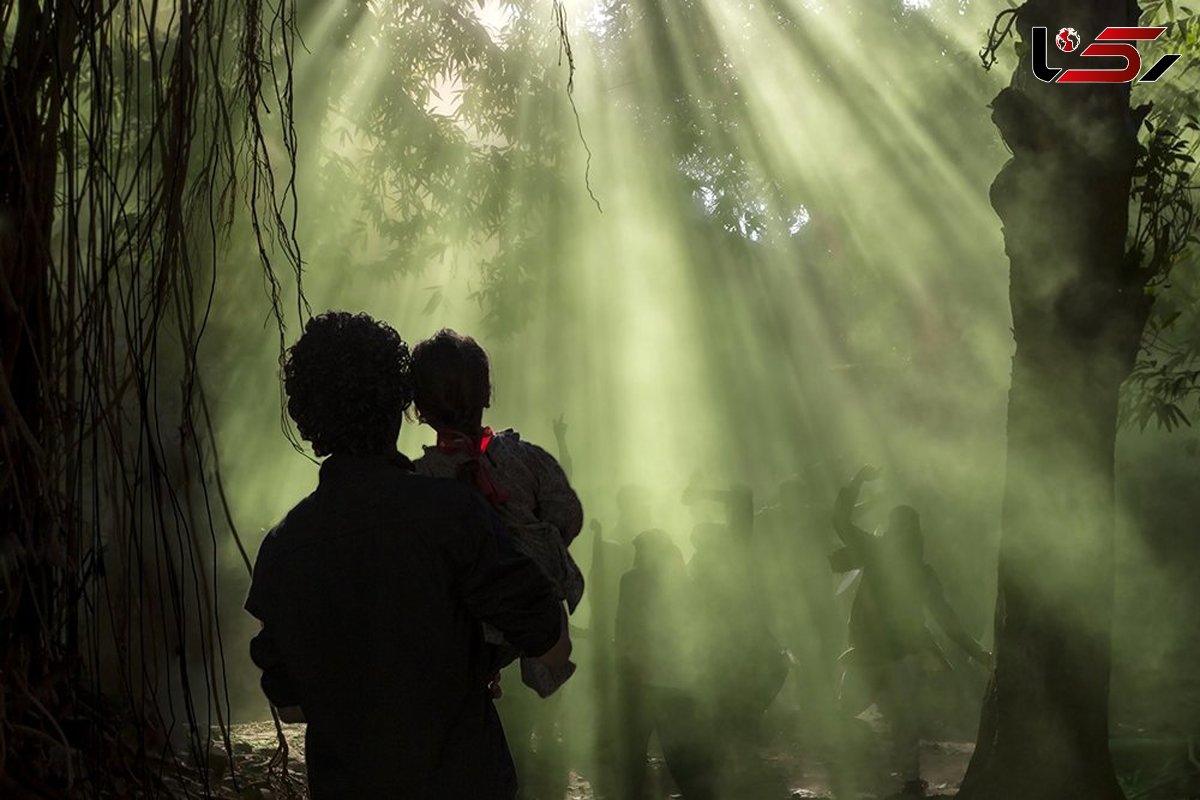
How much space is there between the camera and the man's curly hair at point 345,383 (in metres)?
2.15

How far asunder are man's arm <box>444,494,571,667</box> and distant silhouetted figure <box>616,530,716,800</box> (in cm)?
591

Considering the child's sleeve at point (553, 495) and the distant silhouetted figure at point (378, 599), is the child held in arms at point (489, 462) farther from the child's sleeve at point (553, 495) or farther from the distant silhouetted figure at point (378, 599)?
the distant silhouetted figure at point (378, 599)

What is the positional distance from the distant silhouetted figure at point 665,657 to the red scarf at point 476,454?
5.37 metres

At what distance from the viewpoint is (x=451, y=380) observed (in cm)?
269

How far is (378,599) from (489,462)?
2.15 ft

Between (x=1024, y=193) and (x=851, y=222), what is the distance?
34.4 feet

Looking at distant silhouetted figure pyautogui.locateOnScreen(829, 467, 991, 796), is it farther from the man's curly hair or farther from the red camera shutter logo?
the man's curly hair

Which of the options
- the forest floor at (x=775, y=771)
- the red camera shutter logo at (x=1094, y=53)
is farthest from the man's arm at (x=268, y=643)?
the forest floor at (x=775, y=771)

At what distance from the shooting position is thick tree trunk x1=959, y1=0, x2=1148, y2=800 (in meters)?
6.32

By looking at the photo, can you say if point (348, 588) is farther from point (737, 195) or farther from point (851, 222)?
point (851, 222)

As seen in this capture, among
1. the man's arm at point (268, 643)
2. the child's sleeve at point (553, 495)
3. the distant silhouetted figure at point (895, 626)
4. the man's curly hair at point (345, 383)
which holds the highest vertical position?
the man's curly hair at point (345, 383)

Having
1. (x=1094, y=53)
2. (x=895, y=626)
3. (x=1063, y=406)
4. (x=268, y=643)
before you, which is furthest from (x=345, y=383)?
(x=895, y=626)

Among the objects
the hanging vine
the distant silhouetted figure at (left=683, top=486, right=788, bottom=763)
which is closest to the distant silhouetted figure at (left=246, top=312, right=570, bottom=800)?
the hanging vine

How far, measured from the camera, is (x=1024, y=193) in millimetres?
6484
